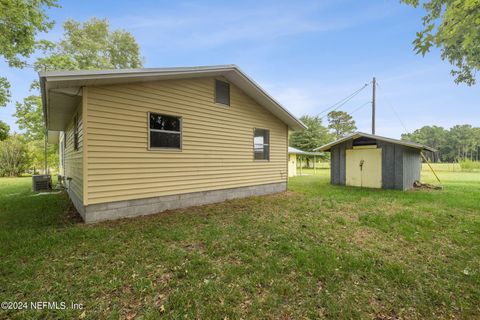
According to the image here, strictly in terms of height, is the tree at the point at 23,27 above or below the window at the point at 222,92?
above

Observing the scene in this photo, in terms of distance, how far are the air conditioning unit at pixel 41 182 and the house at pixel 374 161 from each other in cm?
1511

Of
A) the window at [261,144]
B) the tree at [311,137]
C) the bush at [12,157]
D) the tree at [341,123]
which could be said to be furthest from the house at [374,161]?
the tree at [341,123]

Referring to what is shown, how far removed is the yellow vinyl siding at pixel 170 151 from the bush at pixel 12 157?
22508 millimetres

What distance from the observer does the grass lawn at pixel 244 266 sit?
2387 millimetres

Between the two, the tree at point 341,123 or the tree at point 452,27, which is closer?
the tree at point 452,27

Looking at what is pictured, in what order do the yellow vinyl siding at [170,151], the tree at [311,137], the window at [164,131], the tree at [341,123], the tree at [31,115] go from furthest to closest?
the tree at [341,123] < the tree at [311,137] < the tree at [31,115] < the window at [164,131] < the yellow vinyl siding at [170,151]

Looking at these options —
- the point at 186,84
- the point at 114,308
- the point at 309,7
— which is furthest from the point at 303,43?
the point at 114,308

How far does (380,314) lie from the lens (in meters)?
2.31

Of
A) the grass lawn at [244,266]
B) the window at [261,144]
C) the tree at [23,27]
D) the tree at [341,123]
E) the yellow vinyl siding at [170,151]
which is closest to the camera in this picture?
the grass lawn at [244,266]

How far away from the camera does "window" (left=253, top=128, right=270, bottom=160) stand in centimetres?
916

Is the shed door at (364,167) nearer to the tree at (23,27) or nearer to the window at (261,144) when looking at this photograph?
the window at (261,144)

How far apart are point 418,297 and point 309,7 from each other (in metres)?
12.7

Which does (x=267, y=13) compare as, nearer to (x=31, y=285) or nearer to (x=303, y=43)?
(x=303, y=43)

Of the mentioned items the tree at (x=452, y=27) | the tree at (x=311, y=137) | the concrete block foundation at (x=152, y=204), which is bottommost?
the concrete block foundation at (x=152, y=204)
